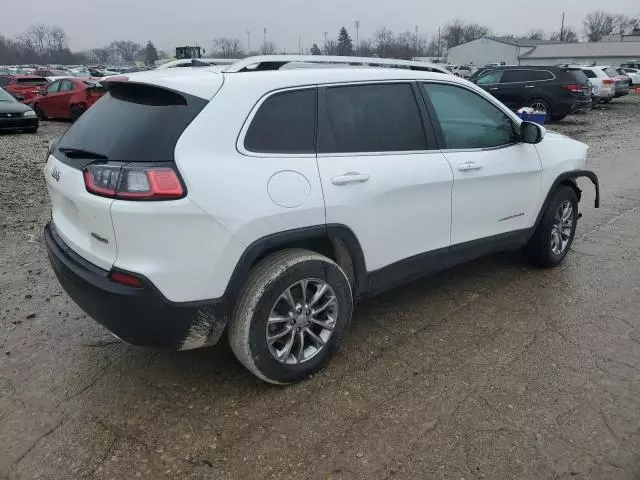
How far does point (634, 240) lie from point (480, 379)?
355 centimetres

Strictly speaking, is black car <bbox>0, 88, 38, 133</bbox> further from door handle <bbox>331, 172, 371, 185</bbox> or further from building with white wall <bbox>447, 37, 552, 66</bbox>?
building with white wall <bbox>447, 37, 552, 66</bbox>

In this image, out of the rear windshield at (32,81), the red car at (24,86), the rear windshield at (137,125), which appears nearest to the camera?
the rear windshield at (137,125)

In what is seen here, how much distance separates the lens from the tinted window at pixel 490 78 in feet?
58.1

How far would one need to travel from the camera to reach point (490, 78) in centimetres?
1795

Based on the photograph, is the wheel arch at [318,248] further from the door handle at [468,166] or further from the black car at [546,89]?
the black car at [546,89]

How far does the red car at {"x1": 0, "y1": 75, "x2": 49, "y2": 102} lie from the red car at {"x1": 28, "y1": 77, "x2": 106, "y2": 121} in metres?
3.27

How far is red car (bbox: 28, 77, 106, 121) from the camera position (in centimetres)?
1633

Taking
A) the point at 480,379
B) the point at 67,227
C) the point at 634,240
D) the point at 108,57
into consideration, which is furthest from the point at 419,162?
the point at 108,57

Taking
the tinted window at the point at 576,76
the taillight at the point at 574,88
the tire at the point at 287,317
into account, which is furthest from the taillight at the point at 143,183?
the tinted window at the point at 576,76

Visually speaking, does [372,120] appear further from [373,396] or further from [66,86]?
[66,86]

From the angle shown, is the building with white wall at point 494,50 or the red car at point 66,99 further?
the building with white wall at point 494,50

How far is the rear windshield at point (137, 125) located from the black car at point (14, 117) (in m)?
12.7

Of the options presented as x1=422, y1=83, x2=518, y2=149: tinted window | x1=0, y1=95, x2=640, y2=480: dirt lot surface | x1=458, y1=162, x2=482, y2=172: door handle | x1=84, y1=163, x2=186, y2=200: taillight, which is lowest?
x1=0, y1=95, x2=640, y2=480: dirt lot surface

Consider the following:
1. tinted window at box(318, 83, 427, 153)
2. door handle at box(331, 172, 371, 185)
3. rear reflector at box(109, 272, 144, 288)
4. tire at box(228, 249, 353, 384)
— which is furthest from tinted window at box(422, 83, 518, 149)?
rear reflector at box(109, 272, 144, 288)
